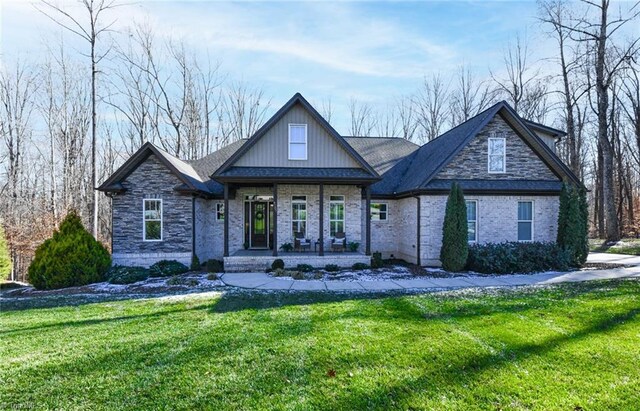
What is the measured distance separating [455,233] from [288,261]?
620cm

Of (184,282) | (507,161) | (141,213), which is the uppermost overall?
(507,161)

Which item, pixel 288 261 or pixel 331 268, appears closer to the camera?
pixel 331 268

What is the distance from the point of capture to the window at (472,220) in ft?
46.3

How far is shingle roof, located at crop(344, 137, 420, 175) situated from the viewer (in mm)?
18359

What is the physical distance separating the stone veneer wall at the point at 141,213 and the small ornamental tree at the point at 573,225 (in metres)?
14.6

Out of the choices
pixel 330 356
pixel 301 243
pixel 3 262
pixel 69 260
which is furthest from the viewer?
pixel 301 243

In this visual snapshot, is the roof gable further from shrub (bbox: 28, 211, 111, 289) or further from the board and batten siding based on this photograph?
shrub (bbox: 28, 211, 111, 289)

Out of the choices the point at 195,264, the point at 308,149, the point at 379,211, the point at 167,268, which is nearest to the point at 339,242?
the point at 379,211

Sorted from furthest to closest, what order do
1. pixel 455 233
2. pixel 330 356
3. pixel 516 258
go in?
pixel 455 233, pixel 516 258, pixel 330 356

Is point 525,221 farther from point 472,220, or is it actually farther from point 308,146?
point 308,146

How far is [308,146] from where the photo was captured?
14.2 meters

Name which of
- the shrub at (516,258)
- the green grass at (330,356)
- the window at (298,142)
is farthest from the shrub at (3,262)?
the shrub at (516,258)

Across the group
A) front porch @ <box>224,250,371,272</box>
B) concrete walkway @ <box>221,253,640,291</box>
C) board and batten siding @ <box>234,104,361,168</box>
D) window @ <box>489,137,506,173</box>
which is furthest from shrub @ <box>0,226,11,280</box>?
window @ <box>489,137,506,173</box>

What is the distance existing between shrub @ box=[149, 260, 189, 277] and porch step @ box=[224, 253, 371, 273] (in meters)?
1.77
